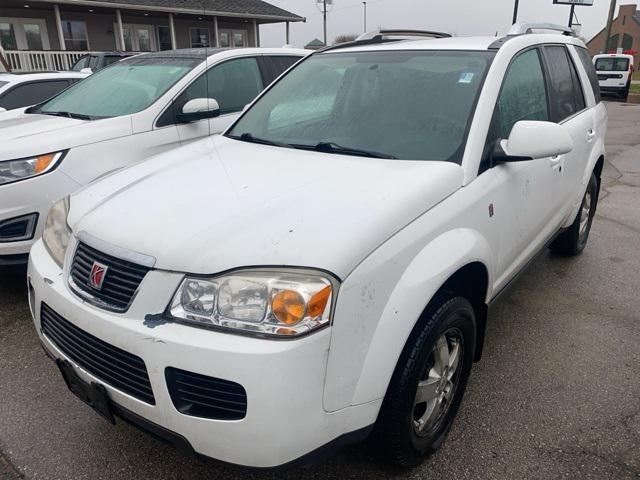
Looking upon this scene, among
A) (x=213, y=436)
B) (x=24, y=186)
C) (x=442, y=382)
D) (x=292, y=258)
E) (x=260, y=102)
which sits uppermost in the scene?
(x=260, y=102)

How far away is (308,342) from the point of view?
157 cm

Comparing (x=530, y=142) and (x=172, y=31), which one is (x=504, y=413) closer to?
(x=530, y=142)

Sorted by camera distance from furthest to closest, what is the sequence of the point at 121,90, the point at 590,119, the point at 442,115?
the point at 121,90 < the point at 590,119 < the point at 442,115

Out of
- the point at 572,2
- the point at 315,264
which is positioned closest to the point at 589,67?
the point at 315,264

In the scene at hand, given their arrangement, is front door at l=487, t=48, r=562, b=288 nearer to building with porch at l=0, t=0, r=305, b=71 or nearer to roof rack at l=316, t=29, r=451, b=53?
roof rack at l=316, t=29, r=451, b=53

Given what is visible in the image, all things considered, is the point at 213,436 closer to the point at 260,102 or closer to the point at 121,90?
the point at 260,102

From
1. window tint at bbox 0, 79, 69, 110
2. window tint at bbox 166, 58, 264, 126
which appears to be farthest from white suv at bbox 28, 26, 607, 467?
window tint at bbox 0, 79, 69, 110

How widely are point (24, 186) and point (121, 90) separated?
59.3 inches

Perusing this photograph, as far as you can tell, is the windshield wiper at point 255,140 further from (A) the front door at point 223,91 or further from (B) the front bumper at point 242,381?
(A) the front door at point 223,91

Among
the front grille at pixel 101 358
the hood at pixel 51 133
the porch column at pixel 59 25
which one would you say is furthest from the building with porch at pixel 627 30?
the front grille at pixel 101 358

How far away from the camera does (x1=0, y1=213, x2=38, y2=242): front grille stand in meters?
3.34

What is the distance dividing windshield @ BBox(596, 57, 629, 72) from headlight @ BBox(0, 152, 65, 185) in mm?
24139

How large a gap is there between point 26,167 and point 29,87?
3819 millimetres

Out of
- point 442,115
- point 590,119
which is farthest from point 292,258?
point 590,119
